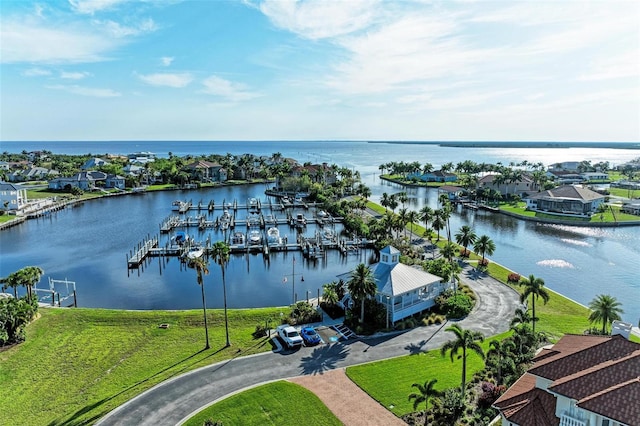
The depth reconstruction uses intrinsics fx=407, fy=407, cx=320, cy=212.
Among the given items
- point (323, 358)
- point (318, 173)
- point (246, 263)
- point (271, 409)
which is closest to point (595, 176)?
point (318, 173)

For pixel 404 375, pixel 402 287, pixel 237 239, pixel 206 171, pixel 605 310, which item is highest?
pixel 206 171

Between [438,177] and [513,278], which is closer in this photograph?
[513,278]

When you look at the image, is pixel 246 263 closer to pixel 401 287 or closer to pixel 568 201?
pixel 401 287

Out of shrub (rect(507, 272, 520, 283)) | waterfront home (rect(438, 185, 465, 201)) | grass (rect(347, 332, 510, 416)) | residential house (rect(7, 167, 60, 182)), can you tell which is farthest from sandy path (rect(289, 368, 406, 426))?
residential house (rect(7, 167, 60, 182))

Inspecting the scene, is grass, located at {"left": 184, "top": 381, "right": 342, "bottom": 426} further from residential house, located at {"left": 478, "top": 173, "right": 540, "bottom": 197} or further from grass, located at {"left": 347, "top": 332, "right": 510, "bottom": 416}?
residential house, located at {"left": 478, "top": 173, "right": 540, "bottom": 197}

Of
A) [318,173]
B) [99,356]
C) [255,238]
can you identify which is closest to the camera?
[99,356]

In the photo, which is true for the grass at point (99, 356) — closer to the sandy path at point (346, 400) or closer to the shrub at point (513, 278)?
the sandy path at point (346, 400)
